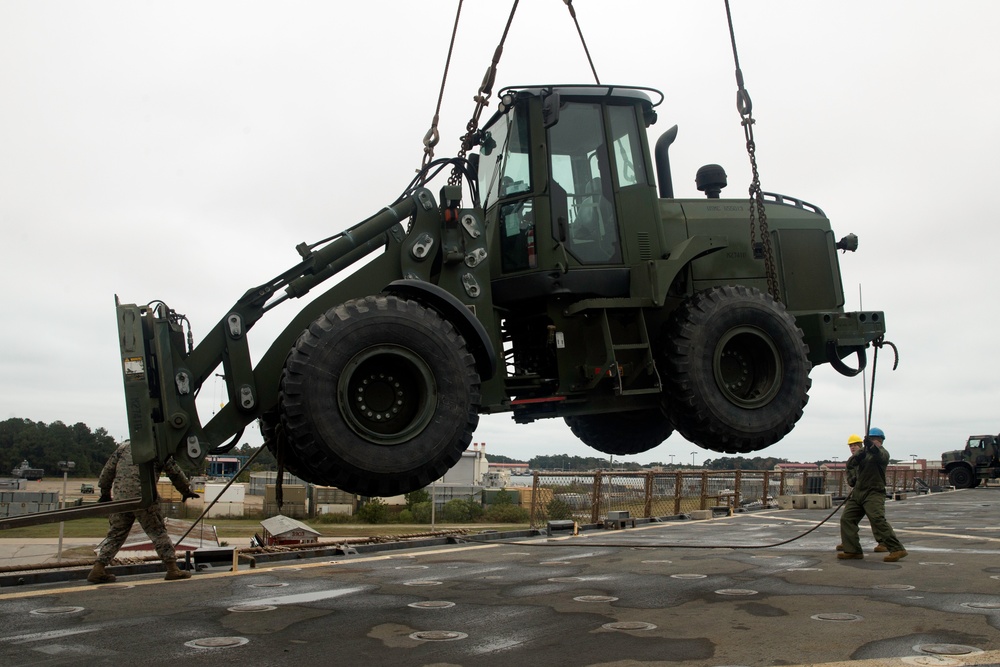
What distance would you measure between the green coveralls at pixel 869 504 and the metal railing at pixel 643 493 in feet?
23.3

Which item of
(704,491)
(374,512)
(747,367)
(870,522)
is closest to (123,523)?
(747,367)

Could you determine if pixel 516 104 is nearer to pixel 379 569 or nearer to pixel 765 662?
pixel 765 662

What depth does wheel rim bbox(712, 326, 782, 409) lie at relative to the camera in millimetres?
6430

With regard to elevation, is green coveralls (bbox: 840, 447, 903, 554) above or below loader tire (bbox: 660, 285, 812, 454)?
below

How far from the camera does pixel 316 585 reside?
8.49m

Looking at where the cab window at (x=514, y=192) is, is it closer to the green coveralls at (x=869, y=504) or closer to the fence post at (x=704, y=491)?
the green coveralls at (x=869, y=504)

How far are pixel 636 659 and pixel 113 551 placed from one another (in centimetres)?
629

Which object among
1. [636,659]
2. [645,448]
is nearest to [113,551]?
[645,448]

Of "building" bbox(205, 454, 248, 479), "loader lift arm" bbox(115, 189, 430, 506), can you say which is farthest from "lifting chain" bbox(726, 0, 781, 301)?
"building" bbox(205, 454, 248, 479)

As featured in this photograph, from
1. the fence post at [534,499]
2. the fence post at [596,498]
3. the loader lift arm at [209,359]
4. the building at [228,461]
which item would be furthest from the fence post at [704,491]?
the loader lift arm at [209,359]

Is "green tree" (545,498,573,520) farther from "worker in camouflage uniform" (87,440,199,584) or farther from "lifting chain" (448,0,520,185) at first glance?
"lifting chain" (448,0,520,185)

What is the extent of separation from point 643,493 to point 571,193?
45.9 ft

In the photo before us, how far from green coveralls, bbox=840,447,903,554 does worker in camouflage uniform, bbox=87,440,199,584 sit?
7.86 m

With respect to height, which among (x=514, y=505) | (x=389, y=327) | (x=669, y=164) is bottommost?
(x=514, y=505)
